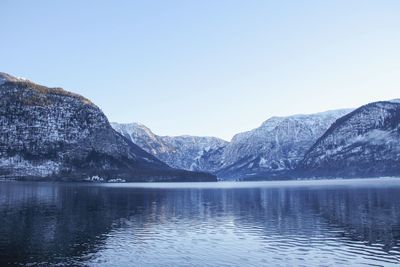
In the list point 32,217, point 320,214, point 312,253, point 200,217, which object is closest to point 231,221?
point 200,217

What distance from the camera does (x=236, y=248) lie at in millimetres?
75000

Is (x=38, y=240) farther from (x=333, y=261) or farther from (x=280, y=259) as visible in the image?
(x=333, y=261)

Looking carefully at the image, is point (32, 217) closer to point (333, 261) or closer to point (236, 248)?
point (236, 248)

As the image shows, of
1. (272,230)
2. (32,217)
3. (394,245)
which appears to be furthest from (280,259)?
(32,217)

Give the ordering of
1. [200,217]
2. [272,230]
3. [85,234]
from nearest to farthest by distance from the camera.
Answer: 1. [85,234]
2. [272,230]
3. [200,217]

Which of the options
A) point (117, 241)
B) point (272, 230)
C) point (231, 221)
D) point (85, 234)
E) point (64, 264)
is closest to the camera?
point (64, 264)

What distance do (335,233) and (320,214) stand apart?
35884mm

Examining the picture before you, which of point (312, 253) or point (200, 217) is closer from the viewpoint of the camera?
point (312, 253)

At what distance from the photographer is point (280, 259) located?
65375mm

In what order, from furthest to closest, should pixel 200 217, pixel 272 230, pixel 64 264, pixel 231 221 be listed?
pixel 200 217
pixel 231 221
pixel 272 230
pixel 64 264

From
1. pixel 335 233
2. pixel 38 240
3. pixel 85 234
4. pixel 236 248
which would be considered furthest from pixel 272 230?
pixel 38 240

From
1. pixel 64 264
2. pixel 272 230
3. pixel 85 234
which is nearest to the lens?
pixel 64 264

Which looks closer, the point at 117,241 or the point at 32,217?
Answer: the point at 117,241

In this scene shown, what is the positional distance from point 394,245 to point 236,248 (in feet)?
91.3
